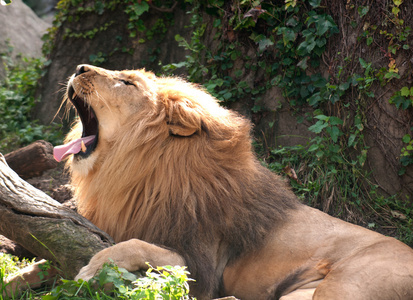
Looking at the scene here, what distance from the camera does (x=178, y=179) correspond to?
122 inches

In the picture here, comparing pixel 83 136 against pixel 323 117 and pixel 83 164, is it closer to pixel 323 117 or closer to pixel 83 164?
pixel 83 164

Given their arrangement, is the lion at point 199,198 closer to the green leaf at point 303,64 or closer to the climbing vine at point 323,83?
the climbing vine at point 323,83

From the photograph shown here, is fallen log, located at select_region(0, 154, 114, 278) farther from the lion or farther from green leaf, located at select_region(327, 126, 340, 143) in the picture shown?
green leaf, located at select_region(327, 126, 340, 143)

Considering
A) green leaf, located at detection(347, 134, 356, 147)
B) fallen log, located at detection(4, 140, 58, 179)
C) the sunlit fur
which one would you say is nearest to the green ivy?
fallen log, located at detection(4, 140, 58, 179)

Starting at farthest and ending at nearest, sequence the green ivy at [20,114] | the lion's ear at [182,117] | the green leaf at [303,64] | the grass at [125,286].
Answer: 1. the green ivy at [20,114]
2. the green leaf at [303,64]
3. the lion's ear at [182,117]
4. the grass at [125,286]

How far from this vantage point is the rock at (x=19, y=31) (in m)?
8.54

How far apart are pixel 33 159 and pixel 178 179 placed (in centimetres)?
175

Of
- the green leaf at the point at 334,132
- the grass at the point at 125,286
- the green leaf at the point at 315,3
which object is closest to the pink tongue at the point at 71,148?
the grass at the point at 125,286

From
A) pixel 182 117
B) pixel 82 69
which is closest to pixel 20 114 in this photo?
pixel 82 69

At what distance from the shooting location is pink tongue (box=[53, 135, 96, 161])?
3.26m

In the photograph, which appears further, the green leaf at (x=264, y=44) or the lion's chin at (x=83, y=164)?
the green leaf at (x=264, y=44)

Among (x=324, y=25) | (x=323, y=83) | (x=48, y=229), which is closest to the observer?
(x=48, y=229)

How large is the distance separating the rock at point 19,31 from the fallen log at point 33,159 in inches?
166

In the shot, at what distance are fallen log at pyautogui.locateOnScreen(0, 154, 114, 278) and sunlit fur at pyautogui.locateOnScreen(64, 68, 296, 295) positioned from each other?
0.30m
